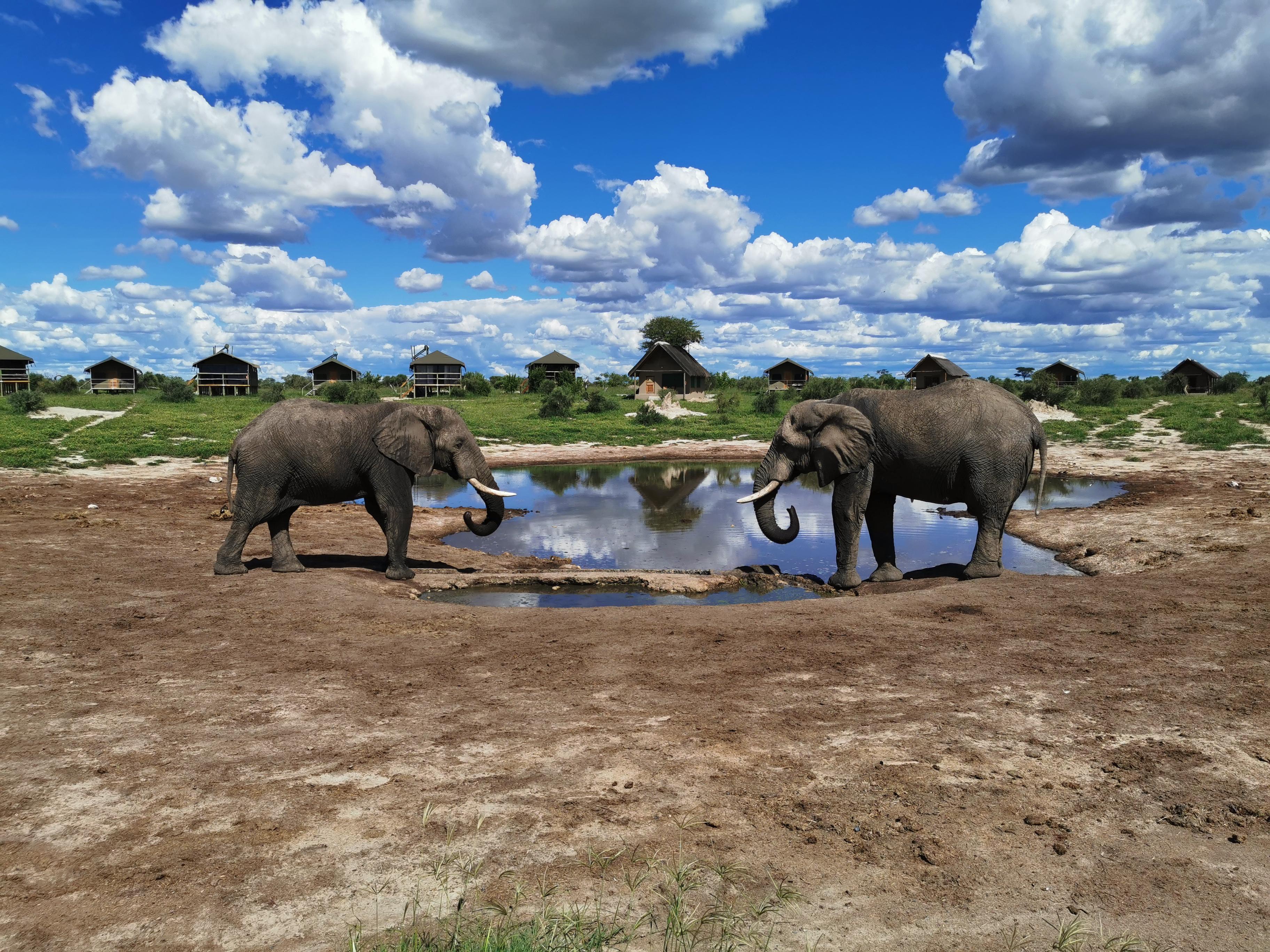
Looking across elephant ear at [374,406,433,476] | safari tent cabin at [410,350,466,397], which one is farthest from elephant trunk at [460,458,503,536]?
safari tent cabin at [410,350,466,397]

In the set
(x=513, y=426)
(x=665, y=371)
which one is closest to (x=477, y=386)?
(x=665, y=371)

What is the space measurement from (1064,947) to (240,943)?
12.1 ft

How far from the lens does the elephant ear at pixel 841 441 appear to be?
39.4 feet

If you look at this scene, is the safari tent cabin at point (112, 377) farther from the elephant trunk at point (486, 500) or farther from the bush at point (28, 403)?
the elephant trunk at point (486, 500)

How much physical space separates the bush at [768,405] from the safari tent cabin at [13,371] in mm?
53010

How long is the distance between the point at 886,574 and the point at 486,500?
→ 6.26 metres

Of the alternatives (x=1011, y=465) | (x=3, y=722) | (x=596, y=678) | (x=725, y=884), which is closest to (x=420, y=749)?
(x=596, y=678)

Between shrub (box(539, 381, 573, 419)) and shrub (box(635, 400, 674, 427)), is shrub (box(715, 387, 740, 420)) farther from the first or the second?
shrub (box(539, 381, 573, 419))

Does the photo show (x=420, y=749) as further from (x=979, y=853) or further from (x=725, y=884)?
(x=979, y=853)

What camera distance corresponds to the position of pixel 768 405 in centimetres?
4884

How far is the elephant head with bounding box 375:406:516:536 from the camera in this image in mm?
12172

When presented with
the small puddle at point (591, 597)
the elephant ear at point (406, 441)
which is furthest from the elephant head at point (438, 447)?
the small puddle at point (591, 597)

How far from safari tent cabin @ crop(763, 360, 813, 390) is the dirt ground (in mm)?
59868

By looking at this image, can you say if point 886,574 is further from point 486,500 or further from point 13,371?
point 13,371
